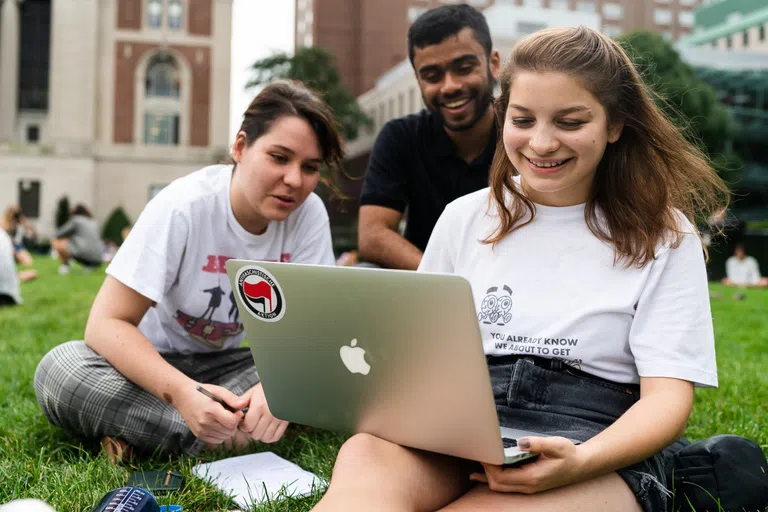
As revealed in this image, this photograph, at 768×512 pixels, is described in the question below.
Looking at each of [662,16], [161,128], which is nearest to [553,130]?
[161,128]

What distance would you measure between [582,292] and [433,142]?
6.43 ft

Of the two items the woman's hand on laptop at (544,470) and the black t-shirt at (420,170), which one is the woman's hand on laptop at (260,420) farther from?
the black t-shirt at (420,170)

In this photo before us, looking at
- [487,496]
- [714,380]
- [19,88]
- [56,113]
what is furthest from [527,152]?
[19,88]

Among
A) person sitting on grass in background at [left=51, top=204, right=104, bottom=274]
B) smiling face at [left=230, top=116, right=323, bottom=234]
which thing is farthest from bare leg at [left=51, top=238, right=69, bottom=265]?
smiling face at [left=230, top=116, right=323, bottom=234]

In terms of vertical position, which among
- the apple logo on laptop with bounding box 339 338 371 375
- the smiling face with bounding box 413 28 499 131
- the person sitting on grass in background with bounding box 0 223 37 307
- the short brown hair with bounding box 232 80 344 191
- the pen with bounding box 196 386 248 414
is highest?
the smiling face with bounding box 413 28 499 131

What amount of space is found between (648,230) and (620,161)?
0.71ft

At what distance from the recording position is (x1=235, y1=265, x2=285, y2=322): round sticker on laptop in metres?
1.72

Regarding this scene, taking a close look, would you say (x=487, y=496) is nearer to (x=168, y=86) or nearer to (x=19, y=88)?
(x=168, y=86)

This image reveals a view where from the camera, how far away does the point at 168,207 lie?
2592 millimetres

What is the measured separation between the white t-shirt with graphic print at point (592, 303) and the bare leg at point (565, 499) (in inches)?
11.0

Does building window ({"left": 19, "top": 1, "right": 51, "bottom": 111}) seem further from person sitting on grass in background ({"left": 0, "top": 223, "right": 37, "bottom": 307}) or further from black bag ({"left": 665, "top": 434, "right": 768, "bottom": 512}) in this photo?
black bag ({"left": 665, "top": 434, "right": 768, "bottom": 512})

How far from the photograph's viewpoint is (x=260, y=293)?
1.76 m

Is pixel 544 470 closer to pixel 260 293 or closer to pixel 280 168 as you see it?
pixel 260 293

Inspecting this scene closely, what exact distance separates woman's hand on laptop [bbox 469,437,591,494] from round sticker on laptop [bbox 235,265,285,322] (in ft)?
1.90
